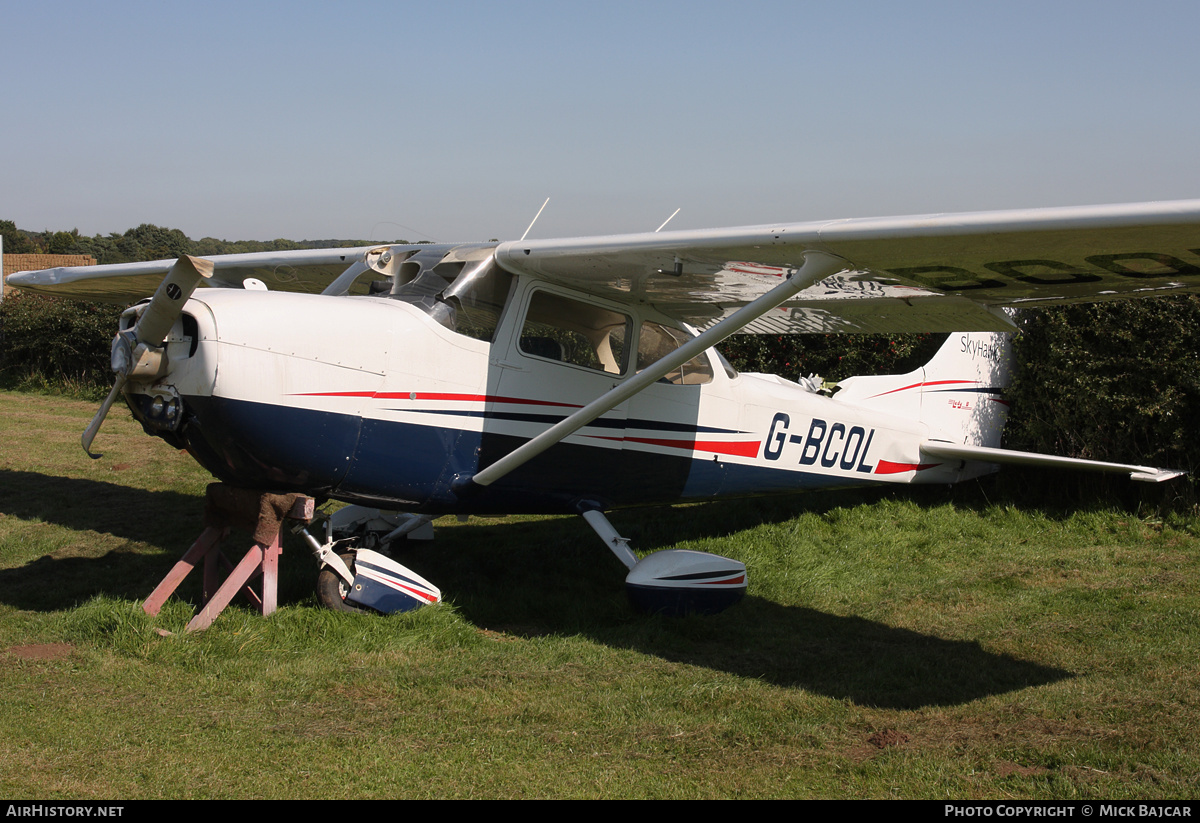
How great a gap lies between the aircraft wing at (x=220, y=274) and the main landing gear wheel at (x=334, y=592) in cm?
265

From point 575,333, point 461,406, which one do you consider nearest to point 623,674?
point 461,406

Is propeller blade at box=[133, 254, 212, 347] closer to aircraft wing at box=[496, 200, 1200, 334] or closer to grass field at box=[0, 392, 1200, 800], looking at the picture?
grass field at box=[0, 392, 1200, 800]

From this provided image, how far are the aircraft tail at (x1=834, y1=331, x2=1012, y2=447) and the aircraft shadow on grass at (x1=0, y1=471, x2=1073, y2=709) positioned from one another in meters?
1.41

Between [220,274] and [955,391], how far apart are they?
683cm

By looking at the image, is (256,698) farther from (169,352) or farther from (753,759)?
(753,759)

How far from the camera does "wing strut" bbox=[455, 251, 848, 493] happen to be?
466 centimetres

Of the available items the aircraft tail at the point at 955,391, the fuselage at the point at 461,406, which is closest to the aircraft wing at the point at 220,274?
the fuselage at the point at 461,406

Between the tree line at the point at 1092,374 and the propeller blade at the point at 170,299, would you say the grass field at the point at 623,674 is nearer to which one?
the tree line at the point at 1092,374

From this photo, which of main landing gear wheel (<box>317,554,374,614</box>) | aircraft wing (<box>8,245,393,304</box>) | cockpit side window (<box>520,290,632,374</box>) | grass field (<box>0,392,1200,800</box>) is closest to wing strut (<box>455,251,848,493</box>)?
cockpit side window (<box>520,290,632,374</box>)

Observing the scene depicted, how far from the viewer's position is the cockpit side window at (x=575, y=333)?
5.75m

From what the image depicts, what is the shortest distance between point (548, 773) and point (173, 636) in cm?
244

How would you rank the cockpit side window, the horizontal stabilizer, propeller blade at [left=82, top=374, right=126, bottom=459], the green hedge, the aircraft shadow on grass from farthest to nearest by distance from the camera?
the green hedge
the horizontal stabilizer
the cockpit side window
the aircraft shadow on grass
propeller blade at [left=82, top=374, right=126, bottom=459]

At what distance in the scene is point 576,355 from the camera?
5.99 metres

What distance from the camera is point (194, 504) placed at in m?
8.80
